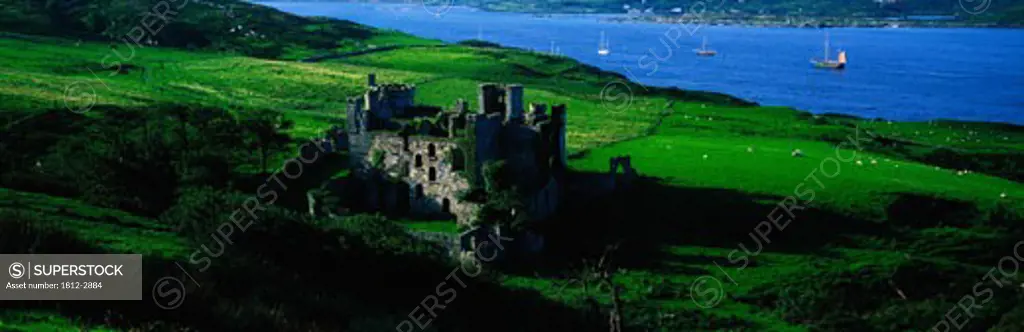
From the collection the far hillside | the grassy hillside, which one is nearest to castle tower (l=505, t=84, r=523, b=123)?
the grassy hillside

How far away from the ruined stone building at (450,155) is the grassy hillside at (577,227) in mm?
1868

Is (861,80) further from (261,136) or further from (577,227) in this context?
(261,136)

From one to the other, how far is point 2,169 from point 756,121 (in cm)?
6242

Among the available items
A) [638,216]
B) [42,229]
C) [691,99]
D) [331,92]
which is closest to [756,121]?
[691,99]

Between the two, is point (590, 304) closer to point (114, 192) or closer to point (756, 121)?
point (114, 192)

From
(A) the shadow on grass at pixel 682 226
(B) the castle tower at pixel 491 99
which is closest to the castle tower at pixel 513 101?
(B) the castle tower at pixel 491 99

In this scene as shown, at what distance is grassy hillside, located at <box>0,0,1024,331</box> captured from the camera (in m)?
26.2

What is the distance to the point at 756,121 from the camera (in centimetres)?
8975

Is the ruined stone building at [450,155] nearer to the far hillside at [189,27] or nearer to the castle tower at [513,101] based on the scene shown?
the castle tower at [513,101]

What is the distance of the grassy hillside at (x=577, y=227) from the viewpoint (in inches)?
1033

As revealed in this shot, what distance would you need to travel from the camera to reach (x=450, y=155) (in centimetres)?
4844

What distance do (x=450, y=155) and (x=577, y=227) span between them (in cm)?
670

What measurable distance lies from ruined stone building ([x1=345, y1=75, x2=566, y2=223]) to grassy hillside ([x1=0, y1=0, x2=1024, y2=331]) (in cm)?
187

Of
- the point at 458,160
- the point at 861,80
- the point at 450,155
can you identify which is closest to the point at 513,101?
the point at 458,160
